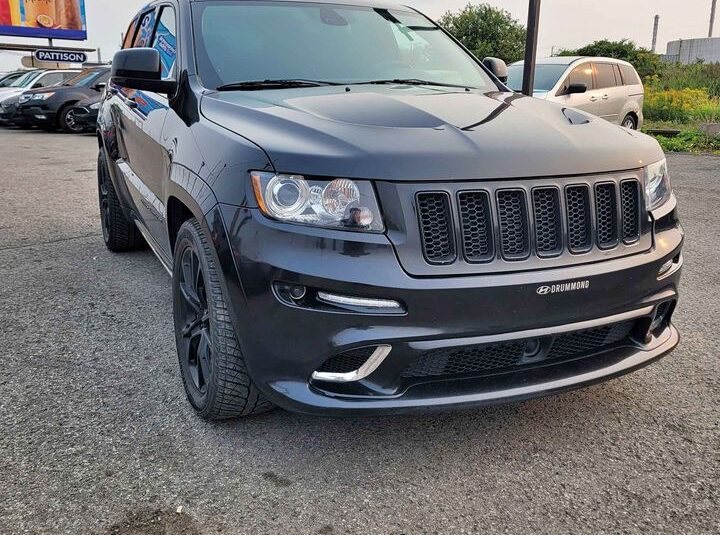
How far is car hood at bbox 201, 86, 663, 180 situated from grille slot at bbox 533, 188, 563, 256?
0.23 feet

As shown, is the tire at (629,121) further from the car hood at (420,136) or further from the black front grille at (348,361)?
the black front grille at (348,361)

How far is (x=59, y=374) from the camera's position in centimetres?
310

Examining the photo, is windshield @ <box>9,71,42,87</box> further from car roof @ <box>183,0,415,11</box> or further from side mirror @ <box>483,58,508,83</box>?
side mirror @ <box>483,58,508,83</box>

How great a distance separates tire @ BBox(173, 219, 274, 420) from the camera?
2.36 m

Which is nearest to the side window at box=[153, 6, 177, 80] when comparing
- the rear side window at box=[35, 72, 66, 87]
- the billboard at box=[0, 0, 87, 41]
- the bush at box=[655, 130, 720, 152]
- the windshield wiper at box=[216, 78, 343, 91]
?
the windshield wiper at box=[216, 78, 343, 91]

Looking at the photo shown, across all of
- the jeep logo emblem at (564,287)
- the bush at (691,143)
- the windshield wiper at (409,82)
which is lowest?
the bush at (691,143)

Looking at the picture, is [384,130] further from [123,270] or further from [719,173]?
[719,173]

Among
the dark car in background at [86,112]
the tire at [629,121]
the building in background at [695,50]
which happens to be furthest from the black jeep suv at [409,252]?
the building in background at [695,50]

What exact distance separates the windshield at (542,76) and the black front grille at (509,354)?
27.5ft

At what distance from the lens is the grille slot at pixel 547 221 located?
A: 87.3 inches

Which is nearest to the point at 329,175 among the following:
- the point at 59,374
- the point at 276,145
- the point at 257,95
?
the point at 276,145

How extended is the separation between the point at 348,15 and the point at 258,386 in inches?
89.7

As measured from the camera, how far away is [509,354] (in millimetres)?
2307

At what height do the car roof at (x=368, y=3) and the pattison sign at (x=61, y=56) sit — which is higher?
the car roof at (x=368, y=3)
